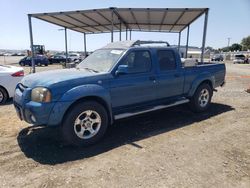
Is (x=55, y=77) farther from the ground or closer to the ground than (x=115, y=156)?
farther from the ground

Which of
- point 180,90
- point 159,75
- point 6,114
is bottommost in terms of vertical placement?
point 6,114

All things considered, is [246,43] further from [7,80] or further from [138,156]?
[138,156]

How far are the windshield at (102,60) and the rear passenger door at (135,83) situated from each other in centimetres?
24

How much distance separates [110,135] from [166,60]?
234cm

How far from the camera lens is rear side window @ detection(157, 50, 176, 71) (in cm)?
555

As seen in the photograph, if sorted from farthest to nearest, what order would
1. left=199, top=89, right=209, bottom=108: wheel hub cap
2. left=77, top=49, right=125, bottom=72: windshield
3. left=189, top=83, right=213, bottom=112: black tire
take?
1. left=199, top=89, right=209, bottom=108: wheel hub cap
2. left=189, top=83, right=213, bottom=112: black tire
3. left=77, top=49, right=125, bottom=72: windshield

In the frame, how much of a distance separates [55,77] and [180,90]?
3285 mm

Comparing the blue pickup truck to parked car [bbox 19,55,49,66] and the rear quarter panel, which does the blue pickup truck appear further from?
parked car [bbox 19,55,49,66]

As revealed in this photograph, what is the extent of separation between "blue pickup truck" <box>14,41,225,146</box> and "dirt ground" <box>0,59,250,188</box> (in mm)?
476

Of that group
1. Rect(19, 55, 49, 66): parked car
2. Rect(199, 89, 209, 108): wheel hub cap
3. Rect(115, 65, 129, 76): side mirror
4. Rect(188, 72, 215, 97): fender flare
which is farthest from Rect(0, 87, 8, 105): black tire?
Rect(19, 55, 49, 66): parked car

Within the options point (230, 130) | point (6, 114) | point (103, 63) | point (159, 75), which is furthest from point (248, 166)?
point (6, 114)

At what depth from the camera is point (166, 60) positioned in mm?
5703

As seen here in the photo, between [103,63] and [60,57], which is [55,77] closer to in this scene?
[103,63]

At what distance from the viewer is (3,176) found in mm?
3311
